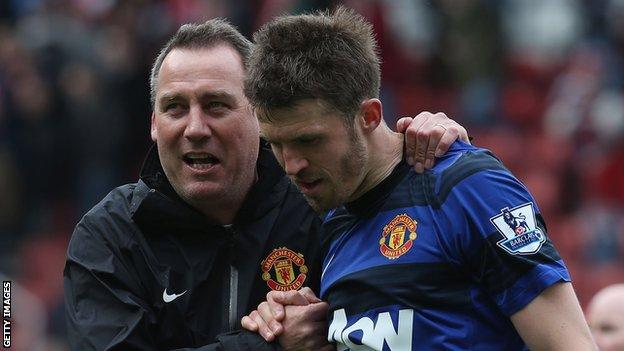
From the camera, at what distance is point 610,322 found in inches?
275

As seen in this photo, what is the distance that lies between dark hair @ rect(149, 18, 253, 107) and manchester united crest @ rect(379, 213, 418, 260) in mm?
1079

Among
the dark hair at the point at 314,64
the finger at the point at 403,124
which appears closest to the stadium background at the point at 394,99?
the finger at the point at 403,124

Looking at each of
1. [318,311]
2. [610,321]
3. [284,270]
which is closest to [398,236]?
[318,311]

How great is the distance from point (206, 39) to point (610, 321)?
→ 3.13 meters

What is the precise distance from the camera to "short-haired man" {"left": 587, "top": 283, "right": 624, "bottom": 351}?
693 cm

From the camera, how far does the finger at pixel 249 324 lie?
180 inches

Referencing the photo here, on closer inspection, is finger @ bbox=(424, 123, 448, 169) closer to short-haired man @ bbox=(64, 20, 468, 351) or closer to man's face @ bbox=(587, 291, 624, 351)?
short-haired man @ bbox=(64, 20, 468, 351)

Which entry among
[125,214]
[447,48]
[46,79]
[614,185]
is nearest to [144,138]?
[46,79]

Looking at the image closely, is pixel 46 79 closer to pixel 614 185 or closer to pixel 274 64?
pixel 614 185

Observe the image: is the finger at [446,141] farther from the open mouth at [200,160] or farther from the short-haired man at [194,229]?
the open mouth at [200,160]

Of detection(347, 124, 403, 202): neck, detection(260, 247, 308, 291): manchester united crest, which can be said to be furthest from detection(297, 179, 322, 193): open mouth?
detection(260, 247, 308, 291): manchester united crest

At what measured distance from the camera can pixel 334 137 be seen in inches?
166

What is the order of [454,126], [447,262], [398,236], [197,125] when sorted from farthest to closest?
[197,125]
[454,126]
[398,236]
[447,262]

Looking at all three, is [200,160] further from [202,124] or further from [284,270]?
[284,270]
